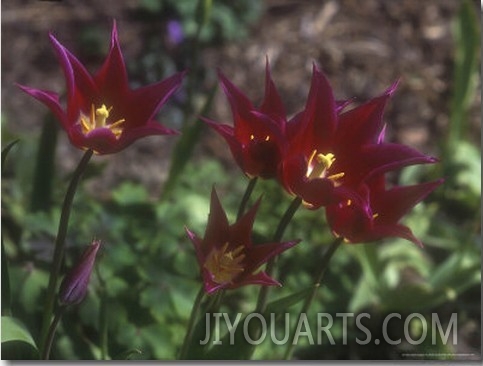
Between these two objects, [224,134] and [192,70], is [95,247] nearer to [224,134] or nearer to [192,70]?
[224,134]

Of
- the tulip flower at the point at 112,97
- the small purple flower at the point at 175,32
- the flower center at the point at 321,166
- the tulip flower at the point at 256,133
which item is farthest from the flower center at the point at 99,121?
the small purple flower at the point at 175,32

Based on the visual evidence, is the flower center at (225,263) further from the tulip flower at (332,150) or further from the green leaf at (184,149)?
the green leaf at (184,149)

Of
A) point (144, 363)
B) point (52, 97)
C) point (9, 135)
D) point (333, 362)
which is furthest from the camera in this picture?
point (9, 135)

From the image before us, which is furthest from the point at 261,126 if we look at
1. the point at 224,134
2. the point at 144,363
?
the point at 144,363

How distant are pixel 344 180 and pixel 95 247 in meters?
0.33

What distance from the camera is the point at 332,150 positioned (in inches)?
53.1

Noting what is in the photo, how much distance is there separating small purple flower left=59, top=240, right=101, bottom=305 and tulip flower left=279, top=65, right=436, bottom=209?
25cm

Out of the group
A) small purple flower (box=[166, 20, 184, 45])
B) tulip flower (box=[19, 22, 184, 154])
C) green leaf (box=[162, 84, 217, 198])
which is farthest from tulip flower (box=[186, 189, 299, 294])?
small purple flower (box=[166, 20, 184, 45])

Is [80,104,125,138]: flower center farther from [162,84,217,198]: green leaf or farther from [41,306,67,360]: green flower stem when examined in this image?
[162,84,217,198]: green leaf

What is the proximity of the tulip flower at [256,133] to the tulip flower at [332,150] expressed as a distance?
0.08 feet

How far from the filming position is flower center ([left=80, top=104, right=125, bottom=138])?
4.47 ft

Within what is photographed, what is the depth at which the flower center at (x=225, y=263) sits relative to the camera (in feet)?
4.52

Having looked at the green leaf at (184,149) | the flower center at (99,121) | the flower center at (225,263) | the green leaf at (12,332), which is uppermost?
the green leaf at (184,149)

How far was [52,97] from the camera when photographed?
1267 millimetres
